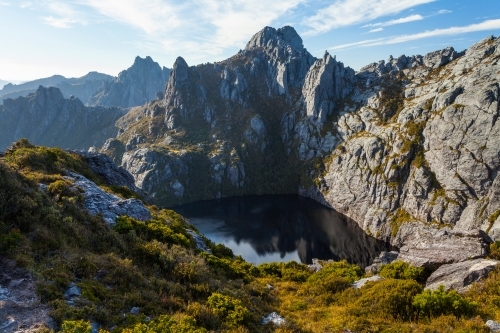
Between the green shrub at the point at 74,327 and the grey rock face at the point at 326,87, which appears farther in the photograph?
the grey rock face at the point at 326,87

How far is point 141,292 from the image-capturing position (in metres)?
15.0

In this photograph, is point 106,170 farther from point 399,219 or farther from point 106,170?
point 399,219

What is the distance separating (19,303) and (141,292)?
5.07m

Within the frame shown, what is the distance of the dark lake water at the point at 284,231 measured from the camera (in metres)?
90.3

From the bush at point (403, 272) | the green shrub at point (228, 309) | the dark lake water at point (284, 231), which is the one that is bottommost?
the dark lake water at point (284, 231)

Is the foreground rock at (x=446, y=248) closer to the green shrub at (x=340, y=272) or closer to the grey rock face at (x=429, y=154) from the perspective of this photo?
the green shrub at (x=340, y=272)

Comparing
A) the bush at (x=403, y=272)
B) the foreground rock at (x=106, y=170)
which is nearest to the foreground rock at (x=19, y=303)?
the bush at (x=403, y=272)

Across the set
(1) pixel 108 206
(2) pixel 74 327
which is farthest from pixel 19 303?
(1) pixel 108 206

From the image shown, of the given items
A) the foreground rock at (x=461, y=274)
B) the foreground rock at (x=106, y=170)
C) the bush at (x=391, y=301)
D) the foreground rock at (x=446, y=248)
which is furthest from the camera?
the foreground rock at (x=106, y=170)

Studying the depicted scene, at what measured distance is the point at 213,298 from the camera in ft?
52.9

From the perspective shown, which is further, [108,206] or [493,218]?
[493,218]

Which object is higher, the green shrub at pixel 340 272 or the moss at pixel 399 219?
the green shrub at pixel 340 272

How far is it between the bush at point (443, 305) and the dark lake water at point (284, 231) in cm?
6980

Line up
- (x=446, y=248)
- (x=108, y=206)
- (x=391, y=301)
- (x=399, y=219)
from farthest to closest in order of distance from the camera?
(x=399, y=219)
(x=108, y=206)
(x=446, y=248)
(x=391, y=301)
